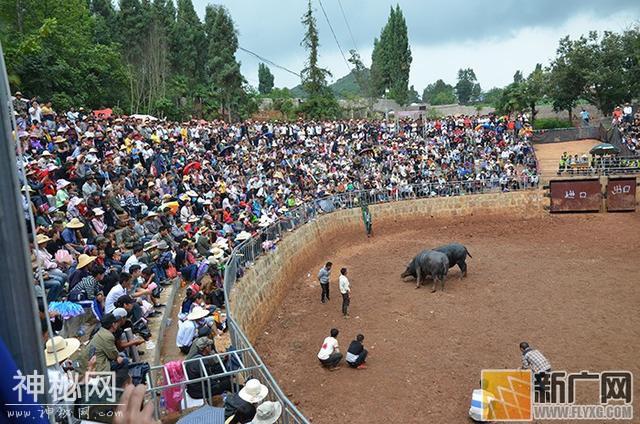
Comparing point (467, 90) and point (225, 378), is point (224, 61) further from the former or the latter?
point (467, 90)

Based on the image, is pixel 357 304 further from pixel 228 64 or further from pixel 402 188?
pixel 228 64

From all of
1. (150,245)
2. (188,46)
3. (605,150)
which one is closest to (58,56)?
(188,46)

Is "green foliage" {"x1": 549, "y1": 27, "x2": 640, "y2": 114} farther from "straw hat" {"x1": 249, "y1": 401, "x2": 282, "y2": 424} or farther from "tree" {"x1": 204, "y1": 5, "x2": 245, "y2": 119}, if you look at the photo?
"straw hat" {"x1": 249, "y1": 401, "x2": 282, "y2": 424}

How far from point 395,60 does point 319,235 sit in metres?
52.6

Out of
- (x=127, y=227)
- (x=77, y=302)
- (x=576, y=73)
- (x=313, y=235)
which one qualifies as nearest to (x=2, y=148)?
(x=77, y=302)

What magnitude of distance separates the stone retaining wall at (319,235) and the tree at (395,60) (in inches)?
1747

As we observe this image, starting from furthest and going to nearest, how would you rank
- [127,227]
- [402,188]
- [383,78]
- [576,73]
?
[383,78]
[576,73]
[402,188]
[127,227]

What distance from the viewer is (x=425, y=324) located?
14969 millimetres

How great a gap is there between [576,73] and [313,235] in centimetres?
3043

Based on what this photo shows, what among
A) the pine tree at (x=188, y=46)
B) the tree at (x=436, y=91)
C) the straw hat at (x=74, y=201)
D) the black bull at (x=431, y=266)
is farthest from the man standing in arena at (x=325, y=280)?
the tree at (x=436, y=91)

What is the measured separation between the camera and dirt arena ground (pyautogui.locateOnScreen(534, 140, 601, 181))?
3027cm

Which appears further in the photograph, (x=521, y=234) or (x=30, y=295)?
(x=521, y=234)

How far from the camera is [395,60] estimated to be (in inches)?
2724

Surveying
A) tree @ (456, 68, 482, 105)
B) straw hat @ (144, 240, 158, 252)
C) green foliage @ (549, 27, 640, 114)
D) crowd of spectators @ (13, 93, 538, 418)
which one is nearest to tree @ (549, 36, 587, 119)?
green foliage @ (549, 27, 640, 114)
